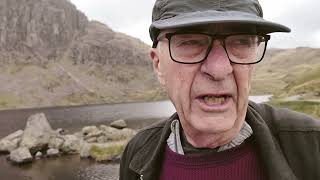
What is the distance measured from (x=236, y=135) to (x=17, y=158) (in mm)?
53919

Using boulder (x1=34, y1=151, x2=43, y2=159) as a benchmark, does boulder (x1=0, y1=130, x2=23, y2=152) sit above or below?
below

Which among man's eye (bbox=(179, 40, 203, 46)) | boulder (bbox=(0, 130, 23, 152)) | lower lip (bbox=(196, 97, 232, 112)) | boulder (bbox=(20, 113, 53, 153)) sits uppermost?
man's eye (bbox=(179, 40, 203, 46))

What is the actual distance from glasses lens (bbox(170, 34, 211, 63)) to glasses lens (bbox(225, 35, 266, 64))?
0.17m

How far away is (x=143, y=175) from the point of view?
3.76 metres

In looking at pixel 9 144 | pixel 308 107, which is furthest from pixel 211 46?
pixel 9 144

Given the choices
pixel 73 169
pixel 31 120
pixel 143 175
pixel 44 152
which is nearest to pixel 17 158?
pixel 44 152

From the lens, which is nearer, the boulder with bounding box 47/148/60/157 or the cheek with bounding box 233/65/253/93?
the cheek with bounding box 233/65/253/93

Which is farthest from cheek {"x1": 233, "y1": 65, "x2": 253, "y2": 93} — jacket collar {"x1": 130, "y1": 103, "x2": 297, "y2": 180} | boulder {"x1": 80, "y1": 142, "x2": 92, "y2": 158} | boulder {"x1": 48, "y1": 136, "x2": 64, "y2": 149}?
boulder {"x1": 48, "y1": 136, "x2": 64, "y2": 149}

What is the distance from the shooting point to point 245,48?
3.14m

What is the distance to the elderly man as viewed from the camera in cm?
298

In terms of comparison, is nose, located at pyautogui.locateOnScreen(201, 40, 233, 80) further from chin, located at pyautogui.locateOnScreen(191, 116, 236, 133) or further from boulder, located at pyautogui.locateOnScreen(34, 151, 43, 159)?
boulder, located at pyautogui.locateOnScreen(34, 151, 43, 159)

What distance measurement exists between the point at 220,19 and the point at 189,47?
1.48 ft

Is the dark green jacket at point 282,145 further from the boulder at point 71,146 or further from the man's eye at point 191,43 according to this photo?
the boulder at point 71,146

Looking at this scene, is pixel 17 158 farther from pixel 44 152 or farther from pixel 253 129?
pixel 253 129
